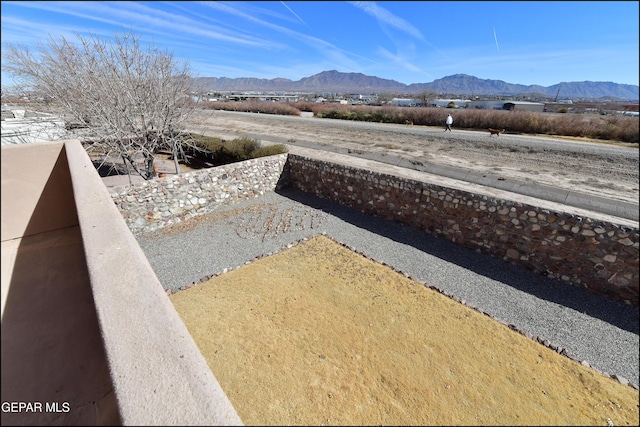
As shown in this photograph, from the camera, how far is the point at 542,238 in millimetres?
5859

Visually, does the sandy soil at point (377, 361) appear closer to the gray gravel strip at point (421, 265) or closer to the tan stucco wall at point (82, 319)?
the gray gravel strip at point (421, 265)

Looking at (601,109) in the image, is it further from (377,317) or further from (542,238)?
(377,317)

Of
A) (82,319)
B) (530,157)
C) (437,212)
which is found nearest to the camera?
(82,319)

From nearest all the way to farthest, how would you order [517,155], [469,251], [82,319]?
1. [82,319]
2. [469,251]
3. [517,155]

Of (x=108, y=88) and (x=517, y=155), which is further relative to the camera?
(x=517, y=155)

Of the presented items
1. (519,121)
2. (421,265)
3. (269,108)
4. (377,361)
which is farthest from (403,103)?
(377,361)

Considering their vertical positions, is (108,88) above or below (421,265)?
above

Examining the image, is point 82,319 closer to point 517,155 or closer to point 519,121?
point 517,155

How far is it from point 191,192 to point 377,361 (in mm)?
7267

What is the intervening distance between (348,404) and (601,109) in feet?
66.8

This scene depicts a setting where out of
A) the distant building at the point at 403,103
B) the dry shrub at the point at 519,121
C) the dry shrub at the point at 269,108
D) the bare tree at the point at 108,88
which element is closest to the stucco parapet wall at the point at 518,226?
the bare tree at the point at 108,88

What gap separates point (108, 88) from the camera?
27.9 ft

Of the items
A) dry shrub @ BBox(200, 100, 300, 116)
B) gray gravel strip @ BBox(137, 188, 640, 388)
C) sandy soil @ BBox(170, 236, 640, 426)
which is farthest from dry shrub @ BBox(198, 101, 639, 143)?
sandy soil @ BBox(170, 236, 640, 426)

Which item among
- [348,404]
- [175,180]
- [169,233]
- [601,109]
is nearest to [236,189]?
[175,180]
